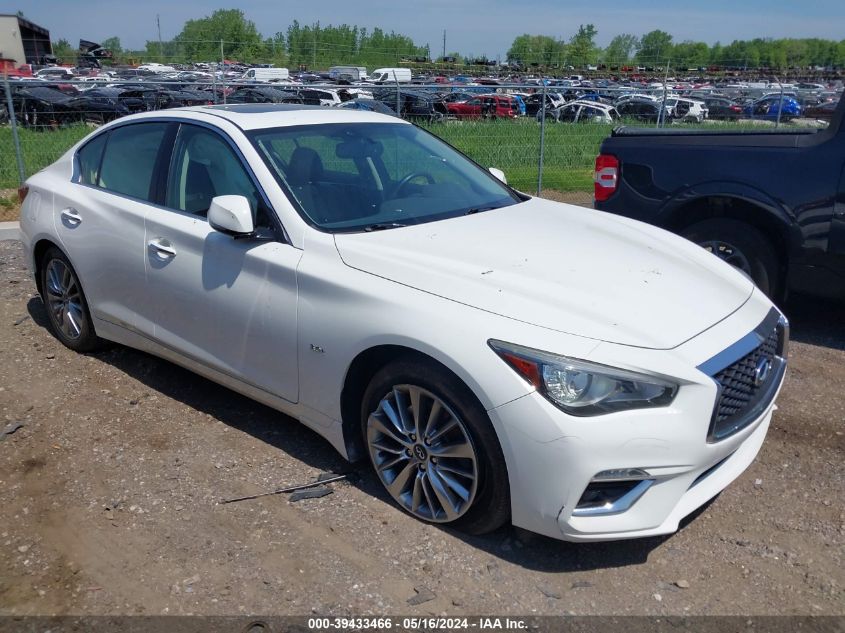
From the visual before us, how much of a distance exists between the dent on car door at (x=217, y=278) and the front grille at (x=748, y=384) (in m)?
1.81

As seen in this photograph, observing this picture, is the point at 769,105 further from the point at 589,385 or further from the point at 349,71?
the point at 589,385

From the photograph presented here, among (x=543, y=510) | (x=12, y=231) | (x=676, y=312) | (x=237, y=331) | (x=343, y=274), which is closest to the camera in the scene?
(x=543, y=510)

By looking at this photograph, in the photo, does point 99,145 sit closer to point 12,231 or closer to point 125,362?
point 125,362

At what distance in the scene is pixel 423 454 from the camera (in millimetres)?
3289

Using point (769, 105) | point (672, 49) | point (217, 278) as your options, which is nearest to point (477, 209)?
point (217, 278)

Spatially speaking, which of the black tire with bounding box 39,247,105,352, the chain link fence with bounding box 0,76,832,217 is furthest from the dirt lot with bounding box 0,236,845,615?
the chain link fence with bounding box 0,76,832,217

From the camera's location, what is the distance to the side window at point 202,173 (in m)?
4.02

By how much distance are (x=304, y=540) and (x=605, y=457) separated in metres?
1.30

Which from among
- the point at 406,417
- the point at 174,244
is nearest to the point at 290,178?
the point at 174,244

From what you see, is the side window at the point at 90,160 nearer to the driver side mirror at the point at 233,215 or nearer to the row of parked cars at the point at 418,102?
the driver side mirror at the point at 233,215

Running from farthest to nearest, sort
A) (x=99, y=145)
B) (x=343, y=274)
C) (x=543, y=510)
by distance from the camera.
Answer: (x=99, y=145), (x=343, y=274), (x=543, y=510)

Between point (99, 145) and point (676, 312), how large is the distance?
374cm

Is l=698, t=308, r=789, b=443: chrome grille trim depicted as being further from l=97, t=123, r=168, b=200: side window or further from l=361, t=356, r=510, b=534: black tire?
l=97, t=123, r=168, b=200: side window

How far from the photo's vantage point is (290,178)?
3.93 meters
